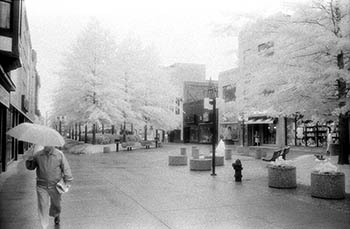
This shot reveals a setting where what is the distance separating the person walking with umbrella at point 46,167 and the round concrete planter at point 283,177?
6805mm

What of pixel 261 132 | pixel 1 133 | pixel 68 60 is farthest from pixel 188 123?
pixel 1 133

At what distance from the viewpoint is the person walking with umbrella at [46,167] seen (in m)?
5.81

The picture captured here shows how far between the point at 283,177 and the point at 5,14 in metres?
10.5

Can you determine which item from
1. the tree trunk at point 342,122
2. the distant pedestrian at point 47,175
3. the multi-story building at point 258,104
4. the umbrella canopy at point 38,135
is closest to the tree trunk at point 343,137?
the tree trunk at point 342,122

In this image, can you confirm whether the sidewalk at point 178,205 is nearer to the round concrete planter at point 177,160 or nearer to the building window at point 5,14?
the building window at point 5,14

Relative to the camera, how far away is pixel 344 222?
6.65 meters

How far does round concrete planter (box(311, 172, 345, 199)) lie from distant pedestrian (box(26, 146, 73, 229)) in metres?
6.30

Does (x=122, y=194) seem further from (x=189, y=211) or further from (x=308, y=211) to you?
(x=308, y=211)

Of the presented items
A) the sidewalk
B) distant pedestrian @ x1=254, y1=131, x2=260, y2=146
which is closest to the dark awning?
distant pedestrian @ x1=254, y1=131, x2=260, y2=146

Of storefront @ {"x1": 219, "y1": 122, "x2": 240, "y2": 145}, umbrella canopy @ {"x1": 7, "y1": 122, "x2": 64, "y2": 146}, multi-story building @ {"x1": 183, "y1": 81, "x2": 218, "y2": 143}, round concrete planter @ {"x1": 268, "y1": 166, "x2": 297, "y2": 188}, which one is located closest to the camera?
umbrella canopy @ {"x1": 7, "y1": 122, "x2": 64, "y2": 146}

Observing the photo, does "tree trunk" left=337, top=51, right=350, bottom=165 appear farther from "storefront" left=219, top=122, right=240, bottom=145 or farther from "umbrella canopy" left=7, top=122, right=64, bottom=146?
"storefront" left=219, top=122, right=240, bottom=145

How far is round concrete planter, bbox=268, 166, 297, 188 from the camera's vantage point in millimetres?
10797

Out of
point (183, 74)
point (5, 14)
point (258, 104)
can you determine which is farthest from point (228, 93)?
point (5, 14)

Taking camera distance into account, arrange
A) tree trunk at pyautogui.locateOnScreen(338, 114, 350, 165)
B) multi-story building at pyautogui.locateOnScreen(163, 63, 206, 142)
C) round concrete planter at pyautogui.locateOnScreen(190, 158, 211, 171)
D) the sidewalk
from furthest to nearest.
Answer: multi-story building at pyautogui.locateOnScreen(163, 63, 206, 142) → round concrete planter at pyautogui.locateOnScreen(190, 158, 211, 171) → tree trunk at pyautogui.locateOnScreen(338, 114, 350, 165) → the sidewalk
